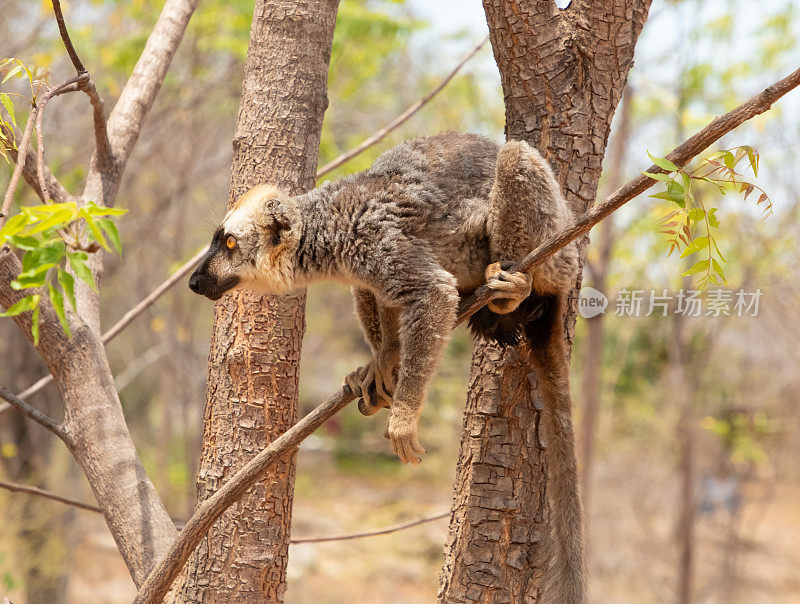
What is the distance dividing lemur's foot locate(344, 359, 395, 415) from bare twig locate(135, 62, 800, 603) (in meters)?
0.63

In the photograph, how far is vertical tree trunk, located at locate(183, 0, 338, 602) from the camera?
3047mm

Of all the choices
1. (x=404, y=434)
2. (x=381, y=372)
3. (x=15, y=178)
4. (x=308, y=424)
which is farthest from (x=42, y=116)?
(x=381, y=372)

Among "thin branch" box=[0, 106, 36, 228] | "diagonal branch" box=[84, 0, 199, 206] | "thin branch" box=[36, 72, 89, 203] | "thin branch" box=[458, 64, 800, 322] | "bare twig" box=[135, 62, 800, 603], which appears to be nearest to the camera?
"thin branch" box=[0, 106, 36, 228]

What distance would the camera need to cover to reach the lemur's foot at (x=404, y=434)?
273 centimetres

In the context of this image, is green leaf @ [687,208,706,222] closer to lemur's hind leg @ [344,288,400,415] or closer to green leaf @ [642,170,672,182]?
green leaf @ [642,170,672,182]

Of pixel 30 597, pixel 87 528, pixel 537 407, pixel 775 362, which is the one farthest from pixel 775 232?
pixel 87 528

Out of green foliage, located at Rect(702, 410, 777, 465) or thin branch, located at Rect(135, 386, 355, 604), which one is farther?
green foliage, located at Rect(702, 410, 777, 465)

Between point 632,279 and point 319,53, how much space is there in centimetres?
646

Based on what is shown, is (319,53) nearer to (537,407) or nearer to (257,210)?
(257,210)

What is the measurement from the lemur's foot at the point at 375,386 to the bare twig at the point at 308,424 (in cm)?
63

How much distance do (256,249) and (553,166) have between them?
1.28 metres

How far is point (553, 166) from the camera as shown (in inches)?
122

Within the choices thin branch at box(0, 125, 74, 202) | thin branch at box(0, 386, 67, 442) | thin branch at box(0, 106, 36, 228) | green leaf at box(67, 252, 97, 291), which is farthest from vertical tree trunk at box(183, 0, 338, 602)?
green leaf at box(67, 252, 97, 291)

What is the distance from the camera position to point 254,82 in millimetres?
3338
